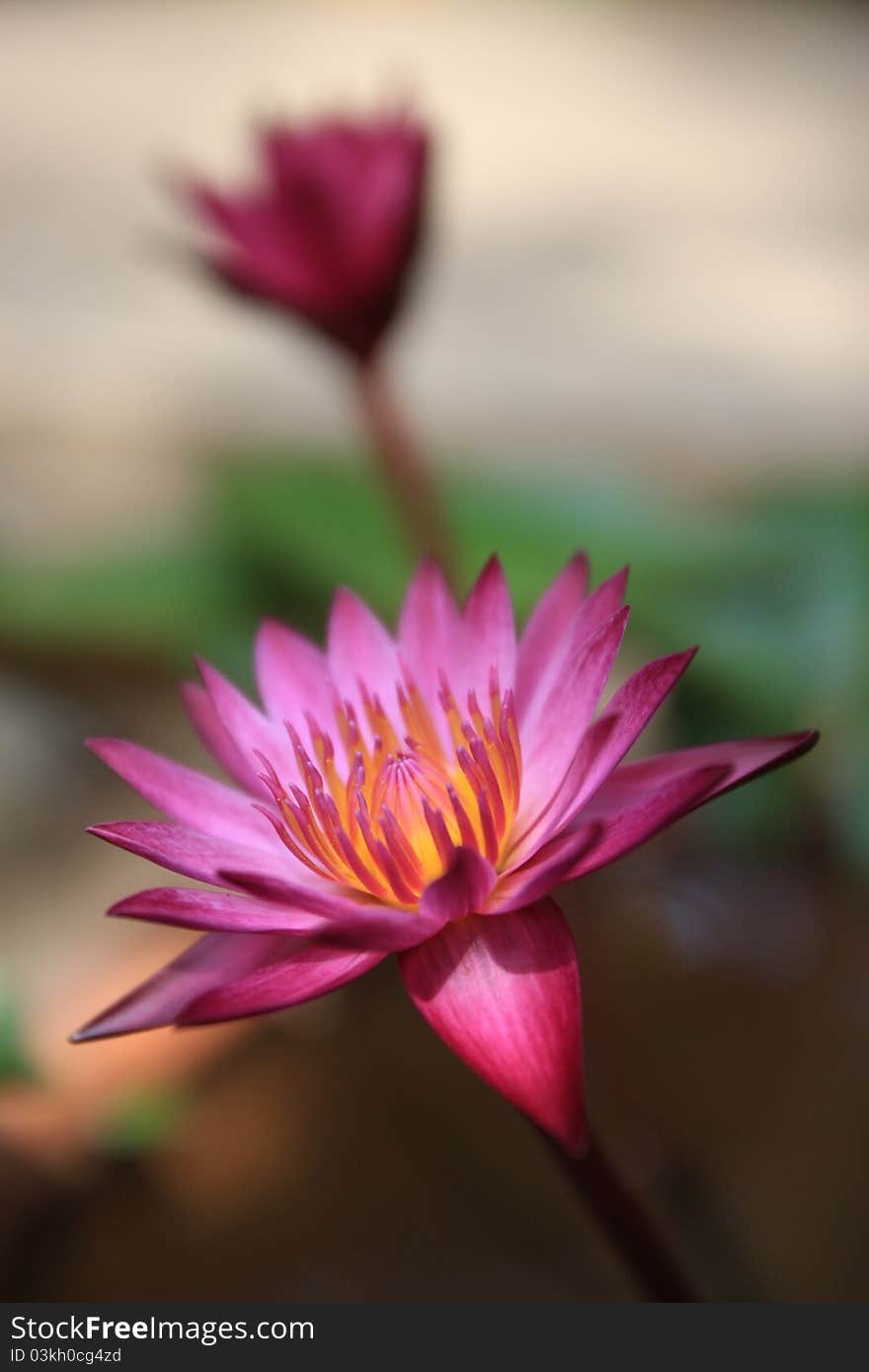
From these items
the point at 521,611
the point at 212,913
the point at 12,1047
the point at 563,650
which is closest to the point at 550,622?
the point at 563,650

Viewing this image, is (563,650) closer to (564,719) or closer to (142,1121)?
(564,719)

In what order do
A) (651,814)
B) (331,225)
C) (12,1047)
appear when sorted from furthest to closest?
(331,225) → (12,1047) → (651,814)

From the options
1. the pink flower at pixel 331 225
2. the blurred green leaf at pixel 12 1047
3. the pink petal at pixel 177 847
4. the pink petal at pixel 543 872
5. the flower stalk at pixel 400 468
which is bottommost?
the blurred green leaf at pixel 12 1047

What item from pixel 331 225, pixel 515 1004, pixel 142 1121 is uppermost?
pixel 331 225

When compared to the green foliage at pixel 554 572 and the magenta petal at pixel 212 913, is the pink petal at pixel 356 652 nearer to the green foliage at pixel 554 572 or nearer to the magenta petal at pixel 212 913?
the magenta petal at pixel 212 913

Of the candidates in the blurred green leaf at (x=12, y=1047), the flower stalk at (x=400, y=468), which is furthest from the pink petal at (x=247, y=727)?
the flower stalk at (x=400, y=468)

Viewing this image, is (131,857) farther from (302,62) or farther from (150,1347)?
(302,62)

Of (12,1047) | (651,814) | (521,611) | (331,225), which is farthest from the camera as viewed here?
(521,611)
